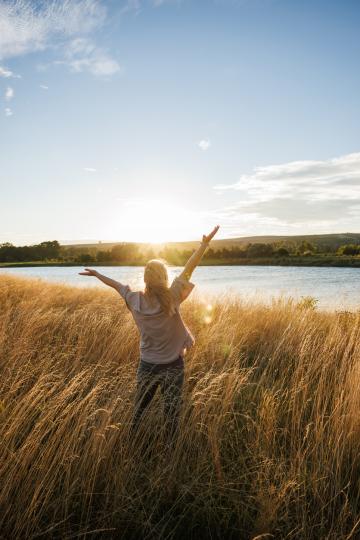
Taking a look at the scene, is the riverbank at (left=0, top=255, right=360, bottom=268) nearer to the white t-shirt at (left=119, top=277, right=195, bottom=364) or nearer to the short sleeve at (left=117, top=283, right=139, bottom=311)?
the short sleeve at (left=117, top=283, right=139, bottom=311)

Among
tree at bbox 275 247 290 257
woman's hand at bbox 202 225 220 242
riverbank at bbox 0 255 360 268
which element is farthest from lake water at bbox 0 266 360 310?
tree at bbox 275 247 290 257

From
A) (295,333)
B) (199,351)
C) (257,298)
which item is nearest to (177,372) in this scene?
Answer: (199,351)

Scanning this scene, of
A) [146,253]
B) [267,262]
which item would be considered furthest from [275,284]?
[146,253]

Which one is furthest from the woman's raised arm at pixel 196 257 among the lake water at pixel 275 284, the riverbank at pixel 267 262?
the riverbank at pixel 267 262

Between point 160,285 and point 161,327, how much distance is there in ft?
1.34

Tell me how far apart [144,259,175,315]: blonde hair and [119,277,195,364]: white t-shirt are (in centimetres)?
8

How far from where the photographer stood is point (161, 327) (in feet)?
11.4

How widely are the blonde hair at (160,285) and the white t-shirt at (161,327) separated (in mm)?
82

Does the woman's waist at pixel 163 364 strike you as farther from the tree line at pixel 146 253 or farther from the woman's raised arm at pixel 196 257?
the tree line at pixel 146 253

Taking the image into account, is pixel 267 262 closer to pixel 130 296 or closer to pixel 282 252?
pixel 282 252

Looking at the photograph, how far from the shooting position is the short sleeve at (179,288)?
11.3ft

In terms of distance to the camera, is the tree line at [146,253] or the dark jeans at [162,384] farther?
the tree line at [146,253]

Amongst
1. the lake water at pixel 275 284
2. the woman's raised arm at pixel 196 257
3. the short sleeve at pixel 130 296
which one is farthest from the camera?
the lake water at pixel 275 284

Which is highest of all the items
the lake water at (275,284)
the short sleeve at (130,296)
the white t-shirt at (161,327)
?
the short sleeve at (130,296)
